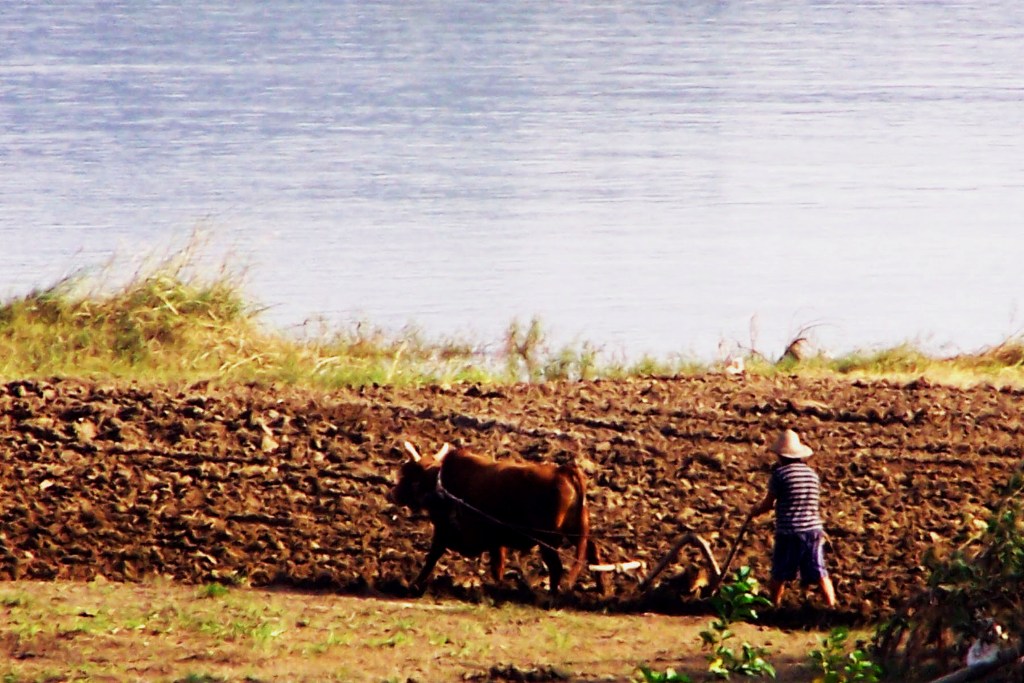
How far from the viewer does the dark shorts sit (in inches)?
407

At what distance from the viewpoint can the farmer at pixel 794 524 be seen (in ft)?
34.0

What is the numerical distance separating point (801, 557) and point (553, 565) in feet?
4.59

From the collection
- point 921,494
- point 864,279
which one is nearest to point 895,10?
point 864,279

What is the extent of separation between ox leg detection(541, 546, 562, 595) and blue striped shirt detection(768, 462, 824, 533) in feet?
4.11

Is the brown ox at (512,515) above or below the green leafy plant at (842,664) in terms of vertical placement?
above

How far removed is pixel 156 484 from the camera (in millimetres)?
12039

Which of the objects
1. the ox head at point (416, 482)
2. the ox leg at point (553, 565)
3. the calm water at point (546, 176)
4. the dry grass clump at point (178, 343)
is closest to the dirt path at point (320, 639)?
the ox leg at point (553, 565)

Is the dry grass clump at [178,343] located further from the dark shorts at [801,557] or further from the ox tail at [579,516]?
the dark shorts at [801,557]

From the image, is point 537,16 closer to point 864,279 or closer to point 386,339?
point 864,279

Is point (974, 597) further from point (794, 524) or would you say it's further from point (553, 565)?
point (553, 565)

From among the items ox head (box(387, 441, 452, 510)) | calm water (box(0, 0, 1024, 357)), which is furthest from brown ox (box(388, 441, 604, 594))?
calm water (box(0, 0, 1024, 357))

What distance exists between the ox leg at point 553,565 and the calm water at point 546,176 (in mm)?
9010

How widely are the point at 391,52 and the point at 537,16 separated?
16325mm

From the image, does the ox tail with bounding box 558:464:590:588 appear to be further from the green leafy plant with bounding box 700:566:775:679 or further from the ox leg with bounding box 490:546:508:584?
the green leafy plant with bounding box 700:566:775:679
